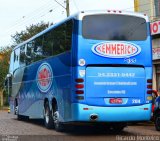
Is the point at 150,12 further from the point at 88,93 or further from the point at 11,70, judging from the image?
the point at 88,93

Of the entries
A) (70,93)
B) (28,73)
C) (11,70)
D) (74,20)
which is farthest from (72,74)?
(11,70)

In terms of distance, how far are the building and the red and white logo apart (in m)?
12.4

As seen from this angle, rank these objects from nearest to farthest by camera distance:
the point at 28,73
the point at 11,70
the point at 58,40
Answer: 1. the point at 58,40
2. the point at 28,73
3. the point at 11,70

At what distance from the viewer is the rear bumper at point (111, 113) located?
14.2 metres

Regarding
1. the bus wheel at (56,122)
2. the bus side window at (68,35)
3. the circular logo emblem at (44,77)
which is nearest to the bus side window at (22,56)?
the circular logo emblem at (44,77)

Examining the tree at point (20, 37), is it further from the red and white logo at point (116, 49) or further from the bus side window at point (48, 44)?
the red and white logo at point (116, 49)

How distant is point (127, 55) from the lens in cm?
1478

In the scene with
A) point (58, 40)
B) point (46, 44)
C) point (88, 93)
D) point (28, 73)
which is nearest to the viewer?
point (88, 93)

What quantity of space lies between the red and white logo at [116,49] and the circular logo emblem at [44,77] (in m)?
3.27

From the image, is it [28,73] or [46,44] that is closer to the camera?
[46,44]

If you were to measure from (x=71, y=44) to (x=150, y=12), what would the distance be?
1476cm

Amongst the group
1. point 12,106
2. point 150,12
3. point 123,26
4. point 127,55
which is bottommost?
point 12,106

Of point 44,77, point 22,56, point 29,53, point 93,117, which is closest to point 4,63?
point 22,56

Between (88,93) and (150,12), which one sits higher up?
(150,12)
